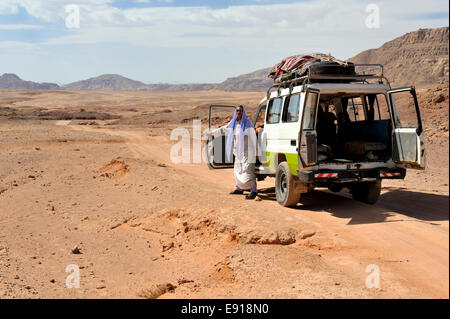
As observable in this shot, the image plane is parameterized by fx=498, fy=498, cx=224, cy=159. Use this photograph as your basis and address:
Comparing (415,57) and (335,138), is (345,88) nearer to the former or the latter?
(335,138)

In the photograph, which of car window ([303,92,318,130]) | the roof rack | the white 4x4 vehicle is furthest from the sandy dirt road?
the roof rack

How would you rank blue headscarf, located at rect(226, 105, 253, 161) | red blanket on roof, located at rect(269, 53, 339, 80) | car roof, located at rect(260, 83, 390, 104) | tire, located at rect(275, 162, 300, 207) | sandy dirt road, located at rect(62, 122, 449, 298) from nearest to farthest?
sandy dirt road, located at rect(62, 122, 449, 298) → car roof, located at rect(260, 83, 390, 104) → tire, located at rect(275, 162, 300, 207) → red blanket on roof, located at rect(269, 53, 339, 80) → blue headscarf, located at rect(226, 105, 253, 161)

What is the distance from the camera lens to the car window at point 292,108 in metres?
8.56

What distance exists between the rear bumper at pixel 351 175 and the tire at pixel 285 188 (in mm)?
531

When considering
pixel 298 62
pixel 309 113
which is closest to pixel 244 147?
pixel 298 62

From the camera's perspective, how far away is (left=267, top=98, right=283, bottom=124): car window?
955cm

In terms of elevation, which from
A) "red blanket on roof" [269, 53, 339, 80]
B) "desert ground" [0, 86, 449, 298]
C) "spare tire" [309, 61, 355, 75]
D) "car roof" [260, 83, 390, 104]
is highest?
"red blanket on roof" [269, 53, 339, 80]

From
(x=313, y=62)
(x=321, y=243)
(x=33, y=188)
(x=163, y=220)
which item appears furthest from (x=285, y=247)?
(x=33, y=188)

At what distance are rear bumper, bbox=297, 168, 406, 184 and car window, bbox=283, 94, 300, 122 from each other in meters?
1.04

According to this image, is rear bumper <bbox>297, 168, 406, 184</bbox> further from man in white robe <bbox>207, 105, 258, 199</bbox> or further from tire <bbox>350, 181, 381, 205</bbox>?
man in white robe <bbox>207, 105, 258, 199</bbox>

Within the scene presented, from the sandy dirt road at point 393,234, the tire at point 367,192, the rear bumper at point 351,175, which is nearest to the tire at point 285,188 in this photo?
the sandy dirt road at point 393,234

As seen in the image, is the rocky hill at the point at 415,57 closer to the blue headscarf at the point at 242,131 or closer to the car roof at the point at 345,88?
the blue headscarf at the point at 242,131

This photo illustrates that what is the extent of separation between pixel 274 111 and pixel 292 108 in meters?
1.05

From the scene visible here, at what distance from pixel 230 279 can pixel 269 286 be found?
32.4 inches
